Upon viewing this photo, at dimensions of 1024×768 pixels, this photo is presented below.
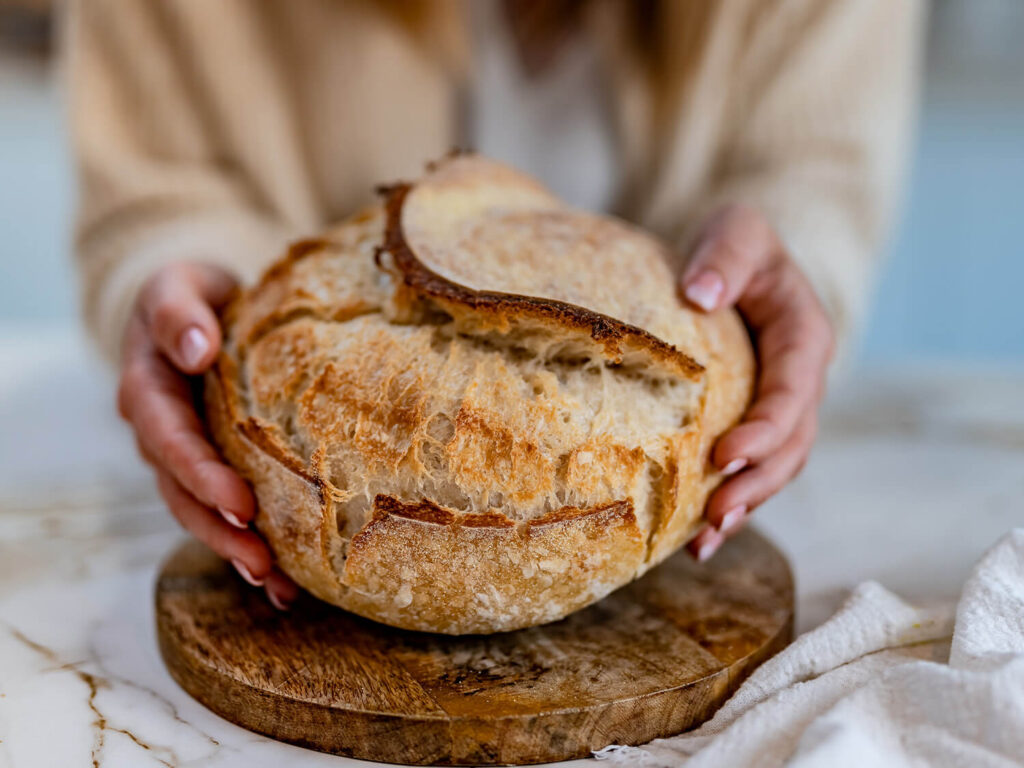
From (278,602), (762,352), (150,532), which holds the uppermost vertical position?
(762,352)

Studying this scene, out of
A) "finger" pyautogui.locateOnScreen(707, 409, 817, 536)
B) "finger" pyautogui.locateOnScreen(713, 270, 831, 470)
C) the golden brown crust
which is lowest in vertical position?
"finger" pyautogui.locateOnScreen(707, 409, 817, 536)

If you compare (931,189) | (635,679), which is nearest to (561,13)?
(635,679)

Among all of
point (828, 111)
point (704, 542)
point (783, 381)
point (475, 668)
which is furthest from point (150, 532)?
point (828, 111)

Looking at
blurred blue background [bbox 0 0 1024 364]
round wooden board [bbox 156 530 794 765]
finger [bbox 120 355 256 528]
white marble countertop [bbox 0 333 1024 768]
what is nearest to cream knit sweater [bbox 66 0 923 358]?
white marble countertop [bbox 0 333 1024 768]

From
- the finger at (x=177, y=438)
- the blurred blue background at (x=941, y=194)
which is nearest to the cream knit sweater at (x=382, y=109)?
the finger at (x=177, y=438)

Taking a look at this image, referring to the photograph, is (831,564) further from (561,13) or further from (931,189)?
(931,189)

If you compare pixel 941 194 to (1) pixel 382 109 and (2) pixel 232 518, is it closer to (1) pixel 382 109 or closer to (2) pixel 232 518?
(1) pixel 382 109

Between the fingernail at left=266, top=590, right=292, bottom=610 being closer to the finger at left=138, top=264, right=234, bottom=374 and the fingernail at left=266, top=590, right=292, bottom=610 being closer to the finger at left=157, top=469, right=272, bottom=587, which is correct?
the finger at left=157, top=469, right=272, bottom=587
